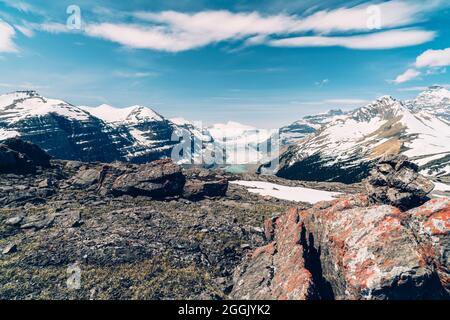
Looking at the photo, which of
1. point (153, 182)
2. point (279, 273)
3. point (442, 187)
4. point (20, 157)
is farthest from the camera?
point (442, 187)

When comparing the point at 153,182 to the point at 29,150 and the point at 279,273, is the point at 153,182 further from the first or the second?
the point at 279,273

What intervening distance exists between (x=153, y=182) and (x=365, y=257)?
165 ft

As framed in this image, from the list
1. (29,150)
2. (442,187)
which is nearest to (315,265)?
(29,150)

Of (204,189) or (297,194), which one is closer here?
(204,189)

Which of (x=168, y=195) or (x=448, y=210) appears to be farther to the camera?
(x=168, y=195)

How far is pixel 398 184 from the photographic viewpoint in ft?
110

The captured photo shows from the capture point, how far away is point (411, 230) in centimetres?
2602

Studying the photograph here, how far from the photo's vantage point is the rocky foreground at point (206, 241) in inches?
972

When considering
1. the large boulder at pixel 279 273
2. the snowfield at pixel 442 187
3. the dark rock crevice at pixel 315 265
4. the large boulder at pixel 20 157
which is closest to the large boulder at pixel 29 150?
the large boulder at pixel 20 157

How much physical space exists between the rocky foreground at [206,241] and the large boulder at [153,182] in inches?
9.5

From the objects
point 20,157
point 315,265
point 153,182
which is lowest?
point 315,265
